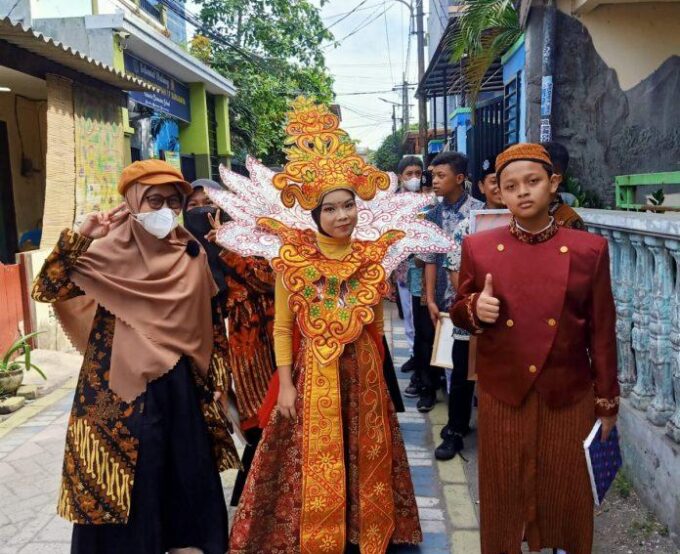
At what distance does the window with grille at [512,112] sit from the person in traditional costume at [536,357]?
592cm

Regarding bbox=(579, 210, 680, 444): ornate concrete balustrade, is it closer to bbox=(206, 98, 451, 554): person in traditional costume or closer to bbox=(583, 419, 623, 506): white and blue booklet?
bbox=(583, 419, 623, 506): white and blue booklet

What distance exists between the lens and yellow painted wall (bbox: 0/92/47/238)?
9047 mm

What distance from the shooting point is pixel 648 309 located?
308 cm

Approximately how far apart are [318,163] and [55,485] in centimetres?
263

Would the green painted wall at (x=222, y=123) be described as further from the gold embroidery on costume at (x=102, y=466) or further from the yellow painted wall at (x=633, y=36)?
the gold embroidery on costume at (x=102, y=466)

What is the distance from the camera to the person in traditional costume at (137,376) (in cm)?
253

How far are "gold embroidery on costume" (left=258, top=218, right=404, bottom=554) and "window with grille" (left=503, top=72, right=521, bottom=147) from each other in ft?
19.1

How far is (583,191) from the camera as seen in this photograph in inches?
266

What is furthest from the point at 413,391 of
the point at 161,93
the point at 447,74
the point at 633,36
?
the point at 161,93

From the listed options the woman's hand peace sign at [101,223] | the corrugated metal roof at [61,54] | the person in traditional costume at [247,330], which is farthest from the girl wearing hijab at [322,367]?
the corrugated metal roof at [61,54]

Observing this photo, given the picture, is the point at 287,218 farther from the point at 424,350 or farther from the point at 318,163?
the point at 424,350

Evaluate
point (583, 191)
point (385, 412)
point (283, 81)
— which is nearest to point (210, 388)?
point (385, 412)

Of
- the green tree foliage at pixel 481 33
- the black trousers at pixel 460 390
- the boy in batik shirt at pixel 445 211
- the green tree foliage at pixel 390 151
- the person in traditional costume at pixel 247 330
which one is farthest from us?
the green tree foliage at pixel 390 151

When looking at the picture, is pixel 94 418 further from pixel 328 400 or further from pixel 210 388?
pixel 328 400
